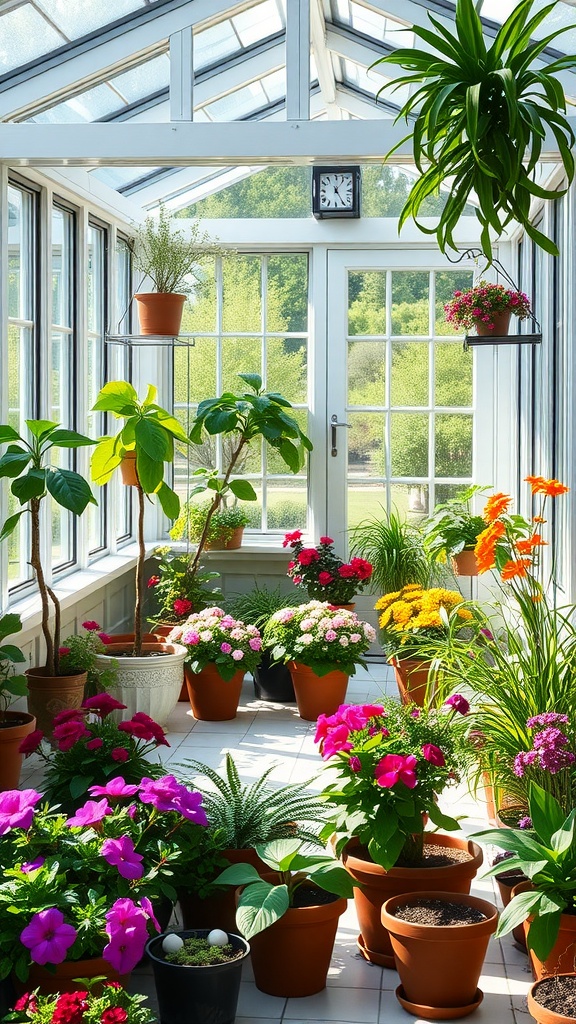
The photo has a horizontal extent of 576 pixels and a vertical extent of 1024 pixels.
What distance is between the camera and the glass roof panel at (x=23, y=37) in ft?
13.1

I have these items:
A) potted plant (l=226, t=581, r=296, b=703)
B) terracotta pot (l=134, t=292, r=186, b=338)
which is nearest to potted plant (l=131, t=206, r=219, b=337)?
terracotta pot (l=134, t=292, r=186, b=338)

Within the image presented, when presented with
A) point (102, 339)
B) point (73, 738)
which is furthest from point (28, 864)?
point (102, 339)

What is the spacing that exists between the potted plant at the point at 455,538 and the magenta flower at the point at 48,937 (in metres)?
3.93

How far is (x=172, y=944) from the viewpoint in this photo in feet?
8.19

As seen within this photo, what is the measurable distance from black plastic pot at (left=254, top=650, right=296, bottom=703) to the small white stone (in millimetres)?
3228

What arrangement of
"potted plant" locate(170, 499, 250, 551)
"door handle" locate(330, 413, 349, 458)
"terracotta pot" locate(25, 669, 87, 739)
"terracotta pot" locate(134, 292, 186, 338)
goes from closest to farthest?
"terracotta pot" locate(25, 669, 87, 739) → "terracotta pot" locate(134, 292, 186, 338) → "potted plant" locate(170, 499, 250, 551) → "door handle" locate(330, 413, 349, 458)

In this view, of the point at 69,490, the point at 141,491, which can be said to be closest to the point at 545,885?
the point at 69,490

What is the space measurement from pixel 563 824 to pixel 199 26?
3.15 metres

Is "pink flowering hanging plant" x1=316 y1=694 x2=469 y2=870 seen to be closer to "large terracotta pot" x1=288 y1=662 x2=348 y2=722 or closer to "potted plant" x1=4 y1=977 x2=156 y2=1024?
"potted plant" x1=4 y1=977 x2=156 y2=1024

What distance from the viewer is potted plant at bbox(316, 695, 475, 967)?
2736 mm

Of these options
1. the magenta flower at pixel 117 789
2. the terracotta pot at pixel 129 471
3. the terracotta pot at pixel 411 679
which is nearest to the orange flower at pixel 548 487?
the magenta flower at pixel 117 789

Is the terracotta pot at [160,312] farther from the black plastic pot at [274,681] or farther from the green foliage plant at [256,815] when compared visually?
the green foliage plant at [256,815]

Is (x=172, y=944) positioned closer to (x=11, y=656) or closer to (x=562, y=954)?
(x=562, y=954)

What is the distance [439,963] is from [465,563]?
353cm
